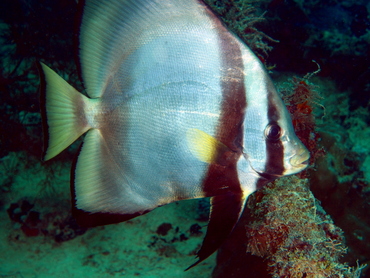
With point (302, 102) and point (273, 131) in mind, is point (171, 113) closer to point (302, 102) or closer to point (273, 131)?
point (273, 131)

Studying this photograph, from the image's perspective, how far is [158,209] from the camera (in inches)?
169

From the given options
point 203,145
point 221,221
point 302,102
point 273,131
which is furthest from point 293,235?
point 302,102

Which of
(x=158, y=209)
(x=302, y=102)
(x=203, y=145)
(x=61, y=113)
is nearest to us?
(x=203, y=145)

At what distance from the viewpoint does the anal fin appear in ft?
4.24

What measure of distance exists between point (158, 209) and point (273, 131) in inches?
135

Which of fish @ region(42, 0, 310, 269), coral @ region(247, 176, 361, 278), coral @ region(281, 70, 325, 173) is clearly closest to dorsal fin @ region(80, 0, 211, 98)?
fish @ region(42, 0, 310, 269)

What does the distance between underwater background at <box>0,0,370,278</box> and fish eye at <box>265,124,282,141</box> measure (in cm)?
130

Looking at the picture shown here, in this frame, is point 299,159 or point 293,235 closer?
point 299,159

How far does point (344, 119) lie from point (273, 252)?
4660 mm

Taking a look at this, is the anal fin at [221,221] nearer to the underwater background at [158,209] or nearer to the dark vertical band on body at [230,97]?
the dark vertical band on body at [230,97]

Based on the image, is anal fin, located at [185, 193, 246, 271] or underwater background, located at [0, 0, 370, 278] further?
underwater background, located at [0, 0, 370, 278]

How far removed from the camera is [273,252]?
2.19 meters

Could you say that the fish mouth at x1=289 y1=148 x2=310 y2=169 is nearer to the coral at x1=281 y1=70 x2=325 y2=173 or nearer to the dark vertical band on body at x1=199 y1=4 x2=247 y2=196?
the dark vertical band on body at x1=199 y1=4 x2=247 y2=196

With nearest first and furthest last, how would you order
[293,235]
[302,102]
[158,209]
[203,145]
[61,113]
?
[203,145] < [61,113] < [293,235] < [302,102] < [158,209]
